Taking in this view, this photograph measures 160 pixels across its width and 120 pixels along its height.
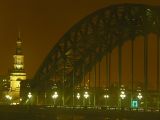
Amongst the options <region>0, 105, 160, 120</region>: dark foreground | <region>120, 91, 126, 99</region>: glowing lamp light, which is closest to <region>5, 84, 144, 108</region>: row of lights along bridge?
<region>120, 91, 126, 99</region>: glowing lamp light

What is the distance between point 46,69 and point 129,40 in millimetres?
23775

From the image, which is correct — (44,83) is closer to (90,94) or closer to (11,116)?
(90,94)

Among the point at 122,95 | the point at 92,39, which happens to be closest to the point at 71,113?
the point at 122,95

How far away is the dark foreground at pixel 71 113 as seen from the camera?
118938 millimetres

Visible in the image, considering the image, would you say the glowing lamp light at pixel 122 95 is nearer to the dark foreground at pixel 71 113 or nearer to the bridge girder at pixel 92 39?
the bridge girder at pixel 92 39

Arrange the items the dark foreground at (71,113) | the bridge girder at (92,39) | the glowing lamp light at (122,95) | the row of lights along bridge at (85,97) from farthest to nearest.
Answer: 1. the row of lights along bridge at (85,97)
2. the glowing lamp light at (122,95)
3. the bridge girder at (92,39)
4. the dark foreground at (71,113)

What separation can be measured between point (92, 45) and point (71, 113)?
1289 inches

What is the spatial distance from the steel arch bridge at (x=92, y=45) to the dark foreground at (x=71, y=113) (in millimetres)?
13498

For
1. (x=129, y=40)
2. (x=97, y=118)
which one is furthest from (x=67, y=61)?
(x=97, y=118)

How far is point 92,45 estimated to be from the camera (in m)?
160

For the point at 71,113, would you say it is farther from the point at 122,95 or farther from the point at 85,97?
the point at 85,97

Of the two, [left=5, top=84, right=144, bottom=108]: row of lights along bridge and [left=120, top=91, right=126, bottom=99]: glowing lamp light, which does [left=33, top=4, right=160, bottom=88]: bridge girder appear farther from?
[left=120, top=91, right=126, bottom=99]: glowing lamp light

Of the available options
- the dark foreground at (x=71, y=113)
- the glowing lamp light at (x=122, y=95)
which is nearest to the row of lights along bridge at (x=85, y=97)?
the glowing lamp light at (x=122, y=95)

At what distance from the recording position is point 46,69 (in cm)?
16750
